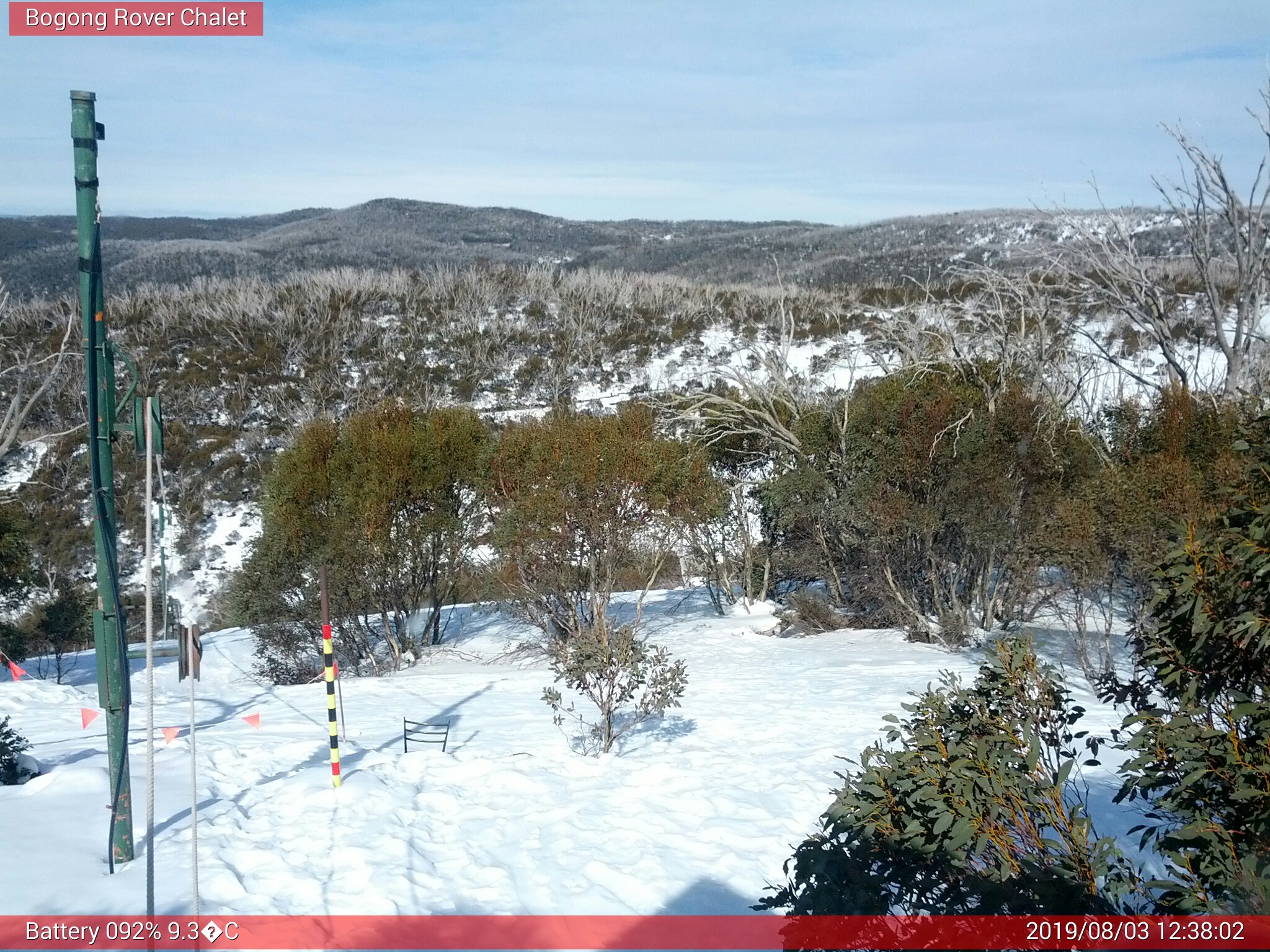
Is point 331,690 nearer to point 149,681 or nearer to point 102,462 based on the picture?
point 102,462

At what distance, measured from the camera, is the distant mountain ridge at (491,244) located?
54562 millimetres

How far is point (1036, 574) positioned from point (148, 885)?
11.0 metres

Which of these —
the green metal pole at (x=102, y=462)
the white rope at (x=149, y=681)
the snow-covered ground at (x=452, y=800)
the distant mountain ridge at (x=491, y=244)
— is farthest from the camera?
the distant mountain ridge at (x=491, y=244)

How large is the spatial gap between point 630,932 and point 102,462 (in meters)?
3.50

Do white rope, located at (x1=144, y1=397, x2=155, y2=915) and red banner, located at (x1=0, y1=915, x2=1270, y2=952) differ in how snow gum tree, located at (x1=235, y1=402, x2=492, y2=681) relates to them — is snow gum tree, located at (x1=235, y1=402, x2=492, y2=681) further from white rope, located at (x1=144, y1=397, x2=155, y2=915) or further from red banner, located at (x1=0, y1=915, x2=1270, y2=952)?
white rope, located at (x1=144, y1=397, x2=155, y2=915)

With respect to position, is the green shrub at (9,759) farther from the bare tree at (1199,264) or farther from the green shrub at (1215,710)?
the bare tree at (1199,264)

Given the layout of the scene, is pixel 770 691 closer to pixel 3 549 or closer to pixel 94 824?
pixel 94 824

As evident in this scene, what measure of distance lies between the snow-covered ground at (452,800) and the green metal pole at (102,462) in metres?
0.48

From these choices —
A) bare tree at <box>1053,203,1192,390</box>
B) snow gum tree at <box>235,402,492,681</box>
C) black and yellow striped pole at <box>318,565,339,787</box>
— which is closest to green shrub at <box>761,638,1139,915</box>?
black and yellow striped pole at <box>318,565,339,787</box>

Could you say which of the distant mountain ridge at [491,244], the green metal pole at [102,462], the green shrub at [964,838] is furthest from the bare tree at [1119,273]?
the distant mountain ridge at [491,244]

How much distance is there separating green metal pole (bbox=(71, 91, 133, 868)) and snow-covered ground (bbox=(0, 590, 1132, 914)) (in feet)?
1.56

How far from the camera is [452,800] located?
6508 mm

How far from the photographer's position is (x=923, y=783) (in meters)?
2.96

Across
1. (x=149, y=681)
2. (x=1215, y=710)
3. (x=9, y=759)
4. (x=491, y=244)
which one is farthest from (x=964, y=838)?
(x=491, y=244)
